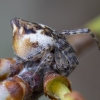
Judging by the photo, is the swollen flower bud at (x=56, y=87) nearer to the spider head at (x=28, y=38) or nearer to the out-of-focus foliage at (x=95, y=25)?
the spider head at (x=28, y=38)

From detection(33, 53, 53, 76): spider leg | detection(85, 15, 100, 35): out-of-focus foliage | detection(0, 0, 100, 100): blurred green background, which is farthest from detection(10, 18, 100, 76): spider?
detection(0, 0, 100, 100): blurred green background

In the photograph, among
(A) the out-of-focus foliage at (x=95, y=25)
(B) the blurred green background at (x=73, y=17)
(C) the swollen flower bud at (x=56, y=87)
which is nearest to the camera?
(C) the swollen flower bud at (x=56, y=87)

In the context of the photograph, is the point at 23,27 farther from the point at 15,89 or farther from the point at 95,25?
the point at 95,25

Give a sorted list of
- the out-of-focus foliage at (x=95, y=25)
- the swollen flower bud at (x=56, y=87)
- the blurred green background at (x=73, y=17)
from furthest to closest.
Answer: the blurred green background at (x=73, y=17) < the out-of-focus foliage at (x=95, y=25) < the swollen flower bud at (x=56, y=87)

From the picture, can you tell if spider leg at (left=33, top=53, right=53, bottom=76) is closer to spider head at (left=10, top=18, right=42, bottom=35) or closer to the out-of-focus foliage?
spider head at (left=10, top=18, right=42, bottom=35)

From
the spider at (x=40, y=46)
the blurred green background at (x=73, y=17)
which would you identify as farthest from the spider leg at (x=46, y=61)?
the blurred green background at (x=73, y=17)

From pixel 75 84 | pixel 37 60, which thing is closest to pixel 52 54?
pixel 37 60
